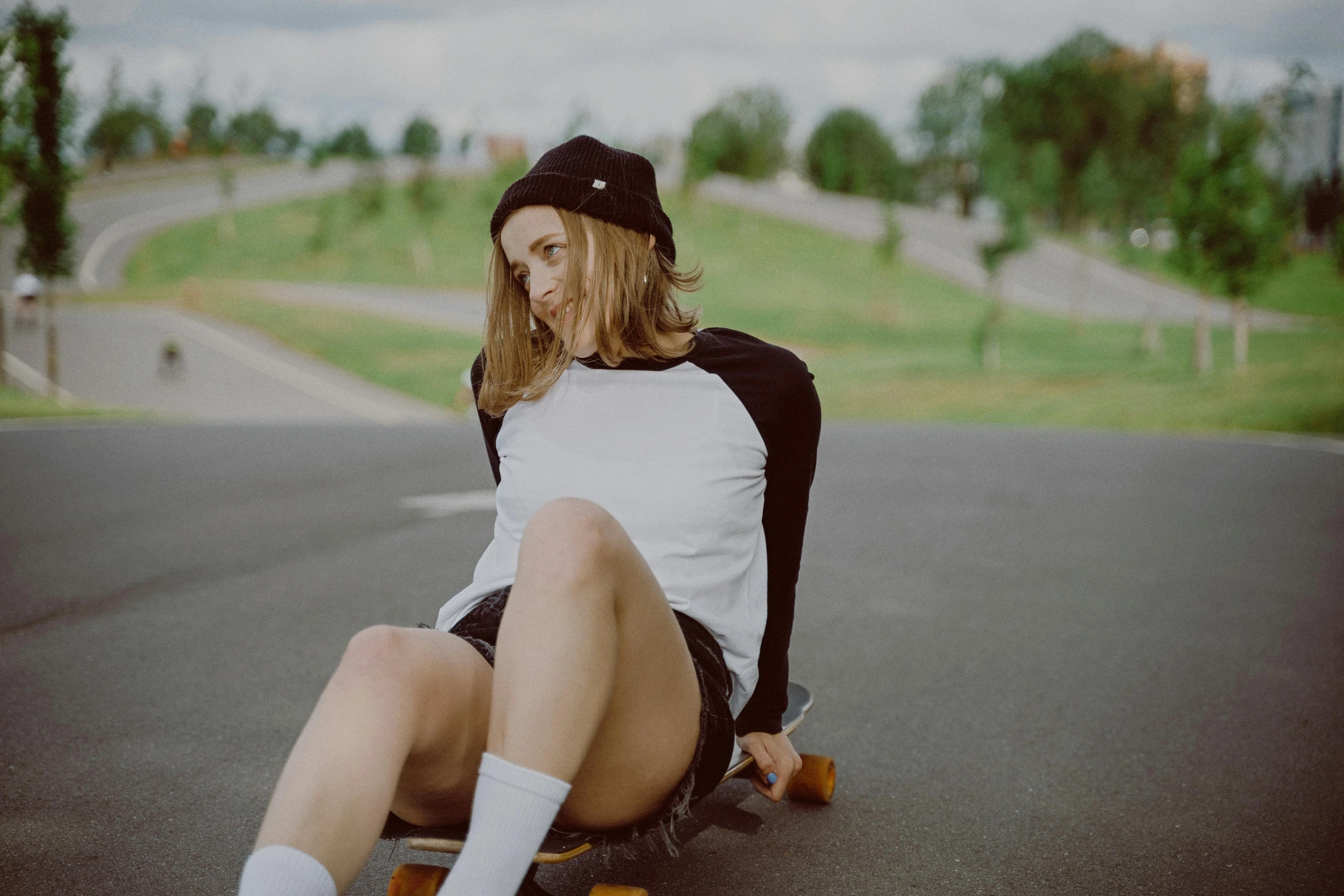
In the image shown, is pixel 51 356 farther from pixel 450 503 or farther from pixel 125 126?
pixel 125 126

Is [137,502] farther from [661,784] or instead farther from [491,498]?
[661,784]

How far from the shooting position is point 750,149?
6188 centimetres

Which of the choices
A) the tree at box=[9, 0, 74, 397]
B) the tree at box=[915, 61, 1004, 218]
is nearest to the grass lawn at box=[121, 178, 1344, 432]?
the tree at box=[9, 0, 74, 397]

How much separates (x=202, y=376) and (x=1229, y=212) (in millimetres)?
20921

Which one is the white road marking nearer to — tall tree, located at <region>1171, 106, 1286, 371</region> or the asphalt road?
the asphalt road

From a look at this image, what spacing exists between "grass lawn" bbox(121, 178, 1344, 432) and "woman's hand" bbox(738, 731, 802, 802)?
18915mm

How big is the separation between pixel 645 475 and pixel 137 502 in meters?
7.11

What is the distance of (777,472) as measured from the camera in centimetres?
242

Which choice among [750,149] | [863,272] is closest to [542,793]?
[863,272]

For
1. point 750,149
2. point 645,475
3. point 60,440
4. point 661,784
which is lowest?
point 60,440

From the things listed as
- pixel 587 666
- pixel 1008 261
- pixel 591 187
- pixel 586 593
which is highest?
pixel 1008 261

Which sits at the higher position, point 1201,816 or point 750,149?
point 750,149

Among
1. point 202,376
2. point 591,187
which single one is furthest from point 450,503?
point 202,376

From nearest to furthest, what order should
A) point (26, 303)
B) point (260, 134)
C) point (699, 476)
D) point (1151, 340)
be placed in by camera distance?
point (699, 476), point (26, 303), point (1151, 340), point (260, 134)
